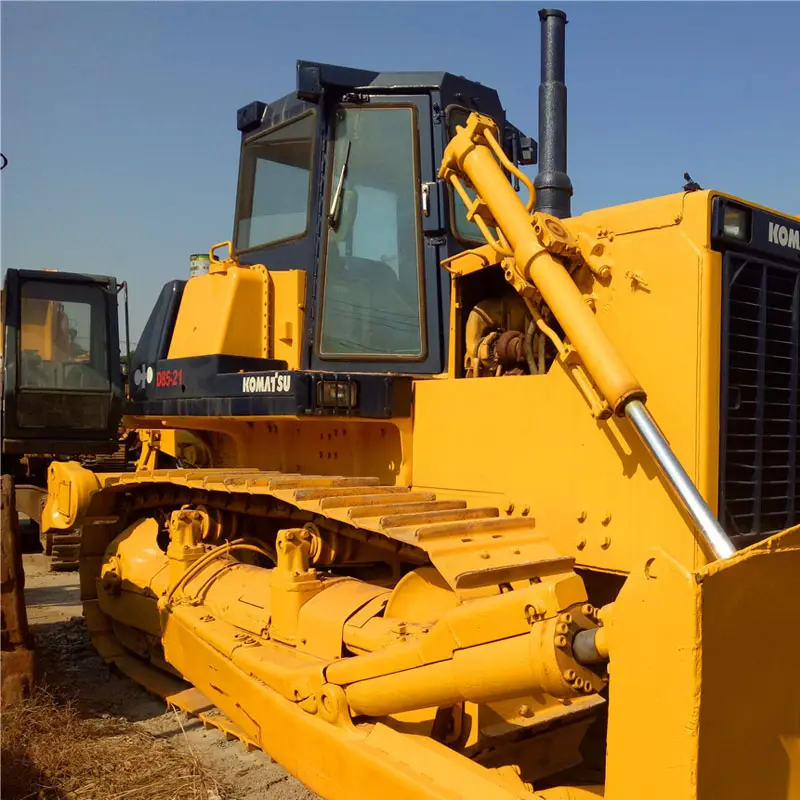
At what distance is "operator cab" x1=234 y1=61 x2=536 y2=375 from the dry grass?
6.44 ft

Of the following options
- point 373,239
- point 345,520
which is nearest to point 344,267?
point 373,239

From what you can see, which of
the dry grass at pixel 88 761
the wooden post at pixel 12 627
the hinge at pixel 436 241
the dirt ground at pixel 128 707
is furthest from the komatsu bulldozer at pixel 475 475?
the wooden post at pixel 12 627

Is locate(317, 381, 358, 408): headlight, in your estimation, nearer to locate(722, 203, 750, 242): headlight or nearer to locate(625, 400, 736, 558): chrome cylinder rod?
locate(625, 400, 736, 558): chrome cylinder rod

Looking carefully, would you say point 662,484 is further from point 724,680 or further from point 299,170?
point 299,170

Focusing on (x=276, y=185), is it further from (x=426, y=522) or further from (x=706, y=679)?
(x=706, y=679)

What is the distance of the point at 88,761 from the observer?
378 cm

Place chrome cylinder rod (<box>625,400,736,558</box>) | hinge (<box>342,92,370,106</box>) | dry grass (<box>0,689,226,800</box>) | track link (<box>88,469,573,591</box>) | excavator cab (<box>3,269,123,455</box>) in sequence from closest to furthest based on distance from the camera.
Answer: chrome cylinder rod (<box>625,400,736,558</box>) → track link (<box>88,469,573,591</box>) → dry grass (<box>0,689,226,800</box>) → hinge (<box>342,92,370,106</box>) → excavator cab (<box>3,269,123,455</box>)

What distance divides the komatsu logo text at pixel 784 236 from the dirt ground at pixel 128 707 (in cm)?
288

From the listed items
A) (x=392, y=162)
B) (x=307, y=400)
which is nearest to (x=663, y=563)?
(x=307, y=400)

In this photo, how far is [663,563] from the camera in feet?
6.88

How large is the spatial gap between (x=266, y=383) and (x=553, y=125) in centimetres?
233

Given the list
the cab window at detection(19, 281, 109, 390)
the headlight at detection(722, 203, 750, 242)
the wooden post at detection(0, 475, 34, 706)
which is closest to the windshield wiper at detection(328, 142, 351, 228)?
the headlight at detection(722, 203, 750, 242)

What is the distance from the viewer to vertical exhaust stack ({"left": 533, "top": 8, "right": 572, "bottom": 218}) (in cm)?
477

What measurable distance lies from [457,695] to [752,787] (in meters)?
0.86
